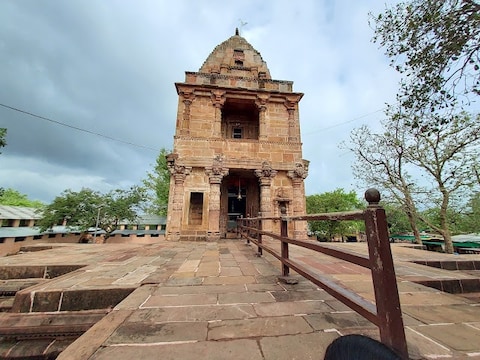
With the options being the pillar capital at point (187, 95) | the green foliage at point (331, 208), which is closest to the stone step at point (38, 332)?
the pillar capital at point (187, 95)

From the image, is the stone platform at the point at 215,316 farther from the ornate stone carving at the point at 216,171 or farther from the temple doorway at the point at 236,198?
the temple doorway at the point at 236,198

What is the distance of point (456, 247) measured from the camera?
1580 centimetres

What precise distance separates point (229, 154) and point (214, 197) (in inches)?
91.0

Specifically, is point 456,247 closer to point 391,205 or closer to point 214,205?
point 391,205

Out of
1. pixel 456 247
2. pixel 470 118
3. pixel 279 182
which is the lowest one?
pixel 456 247

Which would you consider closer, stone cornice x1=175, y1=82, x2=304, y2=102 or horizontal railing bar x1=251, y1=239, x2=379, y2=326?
horizontal railing bar x1=251, y1=239, x2=379, y2=326

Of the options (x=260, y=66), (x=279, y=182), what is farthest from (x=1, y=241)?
(x=260, y=66)

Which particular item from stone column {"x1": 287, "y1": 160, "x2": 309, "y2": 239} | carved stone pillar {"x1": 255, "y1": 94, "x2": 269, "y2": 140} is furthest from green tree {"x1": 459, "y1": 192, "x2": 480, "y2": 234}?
carved stone pillar {"x1": 255, "y1": 94, "x2": 269, "y2": 140}

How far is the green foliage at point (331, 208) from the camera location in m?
17.3

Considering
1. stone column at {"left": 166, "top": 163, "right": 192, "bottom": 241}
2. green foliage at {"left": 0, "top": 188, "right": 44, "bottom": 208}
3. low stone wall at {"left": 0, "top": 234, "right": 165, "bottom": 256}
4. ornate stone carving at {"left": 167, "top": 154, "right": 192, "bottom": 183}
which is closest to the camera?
stone column at {"left": 166, "top": 163, "right": 192, "bottom": 241}

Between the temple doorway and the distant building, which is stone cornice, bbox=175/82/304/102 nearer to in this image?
the temple doorway

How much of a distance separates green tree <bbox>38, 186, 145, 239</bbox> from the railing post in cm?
1813

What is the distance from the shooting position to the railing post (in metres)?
0.99

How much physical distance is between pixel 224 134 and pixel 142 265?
941cm
